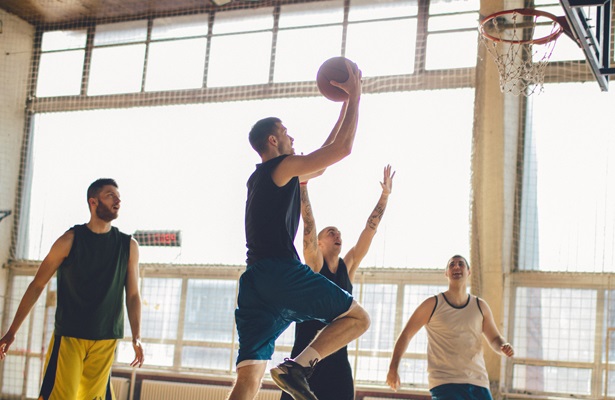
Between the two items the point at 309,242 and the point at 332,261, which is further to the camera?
the point at 332,261

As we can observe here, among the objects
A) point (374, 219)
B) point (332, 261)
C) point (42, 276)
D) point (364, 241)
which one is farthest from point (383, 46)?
point (42, 276)

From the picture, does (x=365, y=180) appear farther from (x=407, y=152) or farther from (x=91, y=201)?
(x=91, y=201)

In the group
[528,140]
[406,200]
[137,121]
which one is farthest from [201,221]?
[528,140]

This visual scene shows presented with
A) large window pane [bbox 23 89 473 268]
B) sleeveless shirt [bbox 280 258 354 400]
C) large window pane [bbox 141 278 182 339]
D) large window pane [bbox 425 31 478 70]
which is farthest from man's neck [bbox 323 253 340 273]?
large window pane [bbox 141 278 182 339]

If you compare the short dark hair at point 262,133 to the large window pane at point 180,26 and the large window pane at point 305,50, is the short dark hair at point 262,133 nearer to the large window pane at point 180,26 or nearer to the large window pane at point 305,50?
the large window pane at point 305,50

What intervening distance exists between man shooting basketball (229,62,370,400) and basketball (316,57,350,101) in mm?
356

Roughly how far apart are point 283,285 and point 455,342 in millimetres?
2456

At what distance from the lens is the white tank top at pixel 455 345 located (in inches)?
218

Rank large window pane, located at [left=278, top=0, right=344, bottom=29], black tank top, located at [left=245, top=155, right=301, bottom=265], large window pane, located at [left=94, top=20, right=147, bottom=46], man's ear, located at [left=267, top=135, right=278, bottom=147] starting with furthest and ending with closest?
large window pane, located at [left=94, top=20, right=147, bottom=46] → large window pane, located at [left=278, top=0, right=344, bottom=29] → man's ear, located at [left=267, top=135, right=278, bottom=147] → black tank top, located at [left=245, top=155, right=301, bottom=265]

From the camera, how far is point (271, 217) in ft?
12.3

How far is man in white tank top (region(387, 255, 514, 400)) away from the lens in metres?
5.50

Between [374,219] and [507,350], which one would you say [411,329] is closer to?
[507,350]

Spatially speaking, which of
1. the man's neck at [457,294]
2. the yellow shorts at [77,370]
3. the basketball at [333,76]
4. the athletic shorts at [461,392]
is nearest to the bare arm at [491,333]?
the man's neck at [457,294]

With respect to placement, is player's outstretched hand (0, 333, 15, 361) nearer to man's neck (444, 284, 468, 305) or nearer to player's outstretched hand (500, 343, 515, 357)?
man's neck (444, 284, 468, 305)
